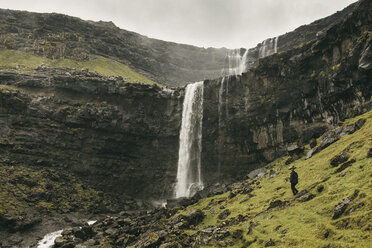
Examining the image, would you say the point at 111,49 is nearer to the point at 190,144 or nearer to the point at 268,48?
the point at 268,48

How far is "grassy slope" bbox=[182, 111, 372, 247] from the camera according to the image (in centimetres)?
1214

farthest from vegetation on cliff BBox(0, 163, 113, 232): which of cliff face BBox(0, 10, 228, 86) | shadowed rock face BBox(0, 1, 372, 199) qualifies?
cliff face BBox(0, 10, 228, 86)

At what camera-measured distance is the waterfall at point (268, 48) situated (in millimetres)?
96500

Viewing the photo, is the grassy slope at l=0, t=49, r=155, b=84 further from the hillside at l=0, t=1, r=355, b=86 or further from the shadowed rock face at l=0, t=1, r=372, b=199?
the shadowed rock face at l=0, t=1, r=372, b=199

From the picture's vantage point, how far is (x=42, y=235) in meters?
38.1

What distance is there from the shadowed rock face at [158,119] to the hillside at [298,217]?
59.2 ft

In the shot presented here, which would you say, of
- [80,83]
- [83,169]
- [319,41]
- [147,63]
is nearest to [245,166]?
[319,41]

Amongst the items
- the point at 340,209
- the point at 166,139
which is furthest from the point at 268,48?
the point at 340,209

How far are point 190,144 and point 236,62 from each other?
250ft

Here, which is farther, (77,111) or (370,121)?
(77,111)

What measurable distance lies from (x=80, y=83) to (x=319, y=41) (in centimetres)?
5089

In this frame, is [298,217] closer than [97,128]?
Yes

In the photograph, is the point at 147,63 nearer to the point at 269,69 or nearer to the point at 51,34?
the point at 51,34

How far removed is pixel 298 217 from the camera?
16.5 metres
